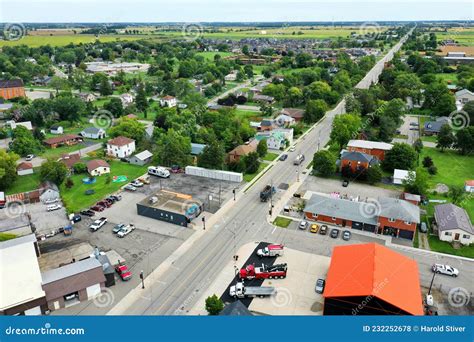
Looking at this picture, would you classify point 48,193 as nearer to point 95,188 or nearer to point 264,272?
point 95,188

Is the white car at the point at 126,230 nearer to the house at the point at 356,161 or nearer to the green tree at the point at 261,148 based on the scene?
the green tree at the point at 261,148

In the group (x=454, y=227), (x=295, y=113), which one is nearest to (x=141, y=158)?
(x=295, y=113)

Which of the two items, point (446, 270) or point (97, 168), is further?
point (97, 168)

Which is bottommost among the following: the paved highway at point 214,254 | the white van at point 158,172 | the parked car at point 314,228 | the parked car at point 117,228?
the paved highway at point 214,254

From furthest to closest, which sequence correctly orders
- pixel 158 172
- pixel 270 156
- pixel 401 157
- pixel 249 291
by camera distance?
pixel 270 156 → pixel 158 172 → pixel 401 157 → pixel 249 291

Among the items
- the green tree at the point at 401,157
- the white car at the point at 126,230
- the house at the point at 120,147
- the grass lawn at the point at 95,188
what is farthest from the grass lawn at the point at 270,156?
the white car at the point at 126,230

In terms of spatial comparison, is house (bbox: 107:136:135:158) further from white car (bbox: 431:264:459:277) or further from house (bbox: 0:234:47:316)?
white car (bbox: 431:264:459:277)

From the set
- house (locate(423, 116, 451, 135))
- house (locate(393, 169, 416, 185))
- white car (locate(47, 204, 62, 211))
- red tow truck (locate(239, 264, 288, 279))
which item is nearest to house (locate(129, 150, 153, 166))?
white car (locate(47, 204, 62, 211))
